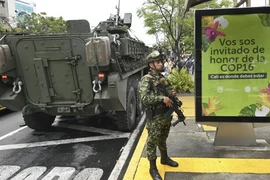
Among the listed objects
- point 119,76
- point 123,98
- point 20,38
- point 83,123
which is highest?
point 20,38

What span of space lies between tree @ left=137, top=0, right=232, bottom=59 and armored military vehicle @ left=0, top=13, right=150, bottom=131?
5484 millimetres

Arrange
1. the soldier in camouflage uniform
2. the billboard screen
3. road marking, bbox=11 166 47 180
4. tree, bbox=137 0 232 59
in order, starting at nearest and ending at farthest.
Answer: the soldier in camouflage uniform < the billboard screen < road marking, bbox=11 166 47 180 < tree, bbox=137 0 232 59

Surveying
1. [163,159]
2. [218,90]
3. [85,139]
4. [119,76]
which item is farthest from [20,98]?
[218,90]

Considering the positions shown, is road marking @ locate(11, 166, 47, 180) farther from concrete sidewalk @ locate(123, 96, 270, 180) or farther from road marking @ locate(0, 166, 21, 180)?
concrete sidewalk @ locate(123, 96, 270, 180)

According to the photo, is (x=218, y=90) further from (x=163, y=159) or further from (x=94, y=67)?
(x=94, y=67)

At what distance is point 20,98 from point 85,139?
1556 mm

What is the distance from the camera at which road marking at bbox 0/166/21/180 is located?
15.2 feet

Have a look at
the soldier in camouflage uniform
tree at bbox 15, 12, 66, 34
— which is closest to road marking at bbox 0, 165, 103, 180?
the soldier in camouflage uniform

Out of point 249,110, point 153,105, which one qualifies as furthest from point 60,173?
point 249,110

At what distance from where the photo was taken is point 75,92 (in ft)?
19.2

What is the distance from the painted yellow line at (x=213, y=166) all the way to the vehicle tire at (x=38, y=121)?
3.54 metres

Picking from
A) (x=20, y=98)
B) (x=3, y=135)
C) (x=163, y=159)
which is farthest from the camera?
(x=3, y=135)

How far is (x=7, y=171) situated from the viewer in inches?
190

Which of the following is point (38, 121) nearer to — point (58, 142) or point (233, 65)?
point (58, 142)
